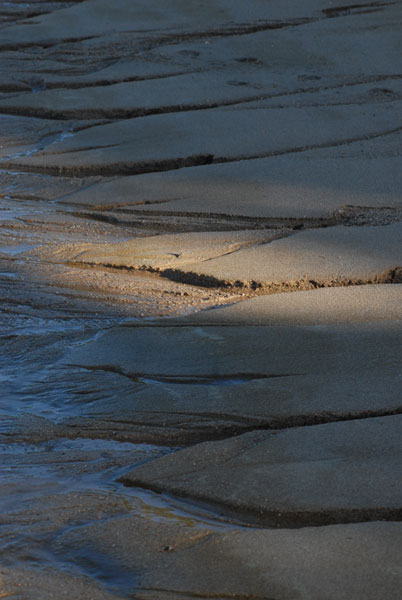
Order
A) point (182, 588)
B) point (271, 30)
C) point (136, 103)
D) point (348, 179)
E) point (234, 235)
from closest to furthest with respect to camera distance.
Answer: point (182, 588), point (234, 235), point (348, 179), point (136, 103), point (271, 30)

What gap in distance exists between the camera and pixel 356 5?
7.00m

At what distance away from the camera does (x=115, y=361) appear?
2443 millimetres

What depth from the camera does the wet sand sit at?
1661 mm

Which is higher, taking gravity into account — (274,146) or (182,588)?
(274,146)

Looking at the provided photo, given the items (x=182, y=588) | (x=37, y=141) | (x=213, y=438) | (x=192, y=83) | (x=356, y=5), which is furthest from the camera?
(x=356, y=5)

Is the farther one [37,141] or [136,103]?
[136,103]

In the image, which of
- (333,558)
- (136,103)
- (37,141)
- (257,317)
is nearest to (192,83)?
(136,103)

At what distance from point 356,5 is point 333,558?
6183 mm

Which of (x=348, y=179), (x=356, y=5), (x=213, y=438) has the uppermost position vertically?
(x=356, y=5)

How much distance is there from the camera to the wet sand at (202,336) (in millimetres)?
1661

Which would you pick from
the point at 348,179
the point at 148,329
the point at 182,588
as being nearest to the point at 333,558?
the point at 182,588

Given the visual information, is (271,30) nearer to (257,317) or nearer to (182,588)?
(257,317)

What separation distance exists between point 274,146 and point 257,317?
6.50 feet

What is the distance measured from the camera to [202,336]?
256 centimetres
